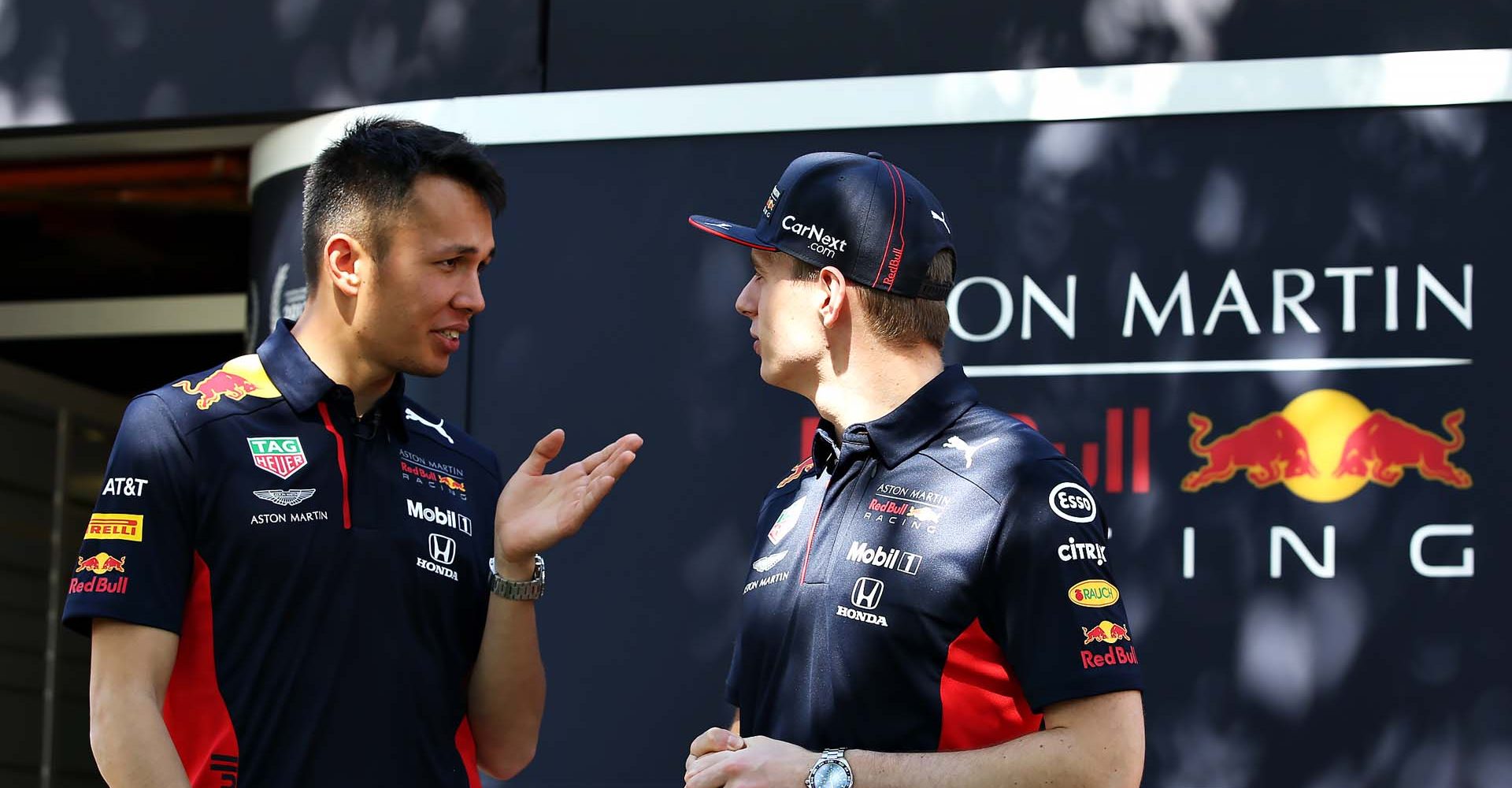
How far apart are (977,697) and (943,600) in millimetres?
141

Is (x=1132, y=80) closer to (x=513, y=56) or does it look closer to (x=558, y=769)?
(x=513, y=56)

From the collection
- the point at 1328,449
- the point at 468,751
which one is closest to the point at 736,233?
the point at 468,751

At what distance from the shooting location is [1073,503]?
235 cm

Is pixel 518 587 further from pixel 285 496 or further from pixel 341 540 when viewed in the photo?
pixel 285 496

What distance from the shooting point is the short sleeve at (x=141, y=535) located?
100.0 inches

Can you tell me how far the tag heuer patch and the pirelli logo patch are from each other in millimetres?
214

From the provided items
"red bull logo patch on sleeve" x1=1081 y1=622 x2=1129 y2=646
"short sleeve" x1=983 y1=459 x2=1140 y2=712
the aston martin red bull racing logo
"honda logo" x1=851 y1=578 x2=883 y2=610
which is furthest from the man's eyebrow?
the aston martin red bull racing logo

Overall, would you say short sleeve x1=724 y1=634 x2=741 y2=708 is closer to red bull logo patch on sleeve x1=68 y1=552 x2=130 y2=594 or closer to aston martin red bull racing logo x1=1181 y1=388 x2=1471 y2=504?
red bull logo patch on sleeve x1=68 y1=552 x2=130 y2=594

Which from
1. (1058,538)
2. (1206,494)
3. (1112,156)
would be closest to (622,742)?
(1206,494)

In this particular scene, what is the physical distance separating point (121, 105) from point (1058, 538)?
3.41m

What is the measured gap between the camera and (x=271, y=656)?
264 cm

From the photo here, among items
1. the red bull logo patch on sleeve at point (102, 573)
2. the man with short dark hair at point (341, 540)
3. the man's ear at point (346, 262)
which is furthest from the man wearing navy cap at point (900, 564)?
the red bull logo patch on sleeve at point (102, 573)

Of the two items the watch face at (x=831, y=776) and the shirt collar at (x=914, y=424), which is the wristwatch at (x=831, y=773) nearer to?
the watch face at (x=831, y=776)

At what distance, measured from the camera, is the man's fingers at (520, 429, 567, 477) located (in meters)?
2.79
